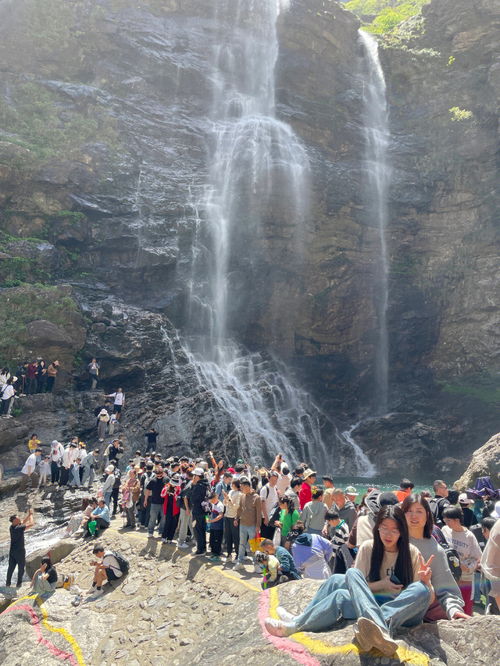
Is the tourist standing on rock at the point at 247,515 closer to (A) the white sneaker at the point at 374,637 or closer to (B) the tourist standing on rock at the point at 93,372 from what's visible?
(A) the white sneaker at the point at 374,637

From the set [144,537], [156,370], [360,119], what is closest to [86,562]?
[144,537]

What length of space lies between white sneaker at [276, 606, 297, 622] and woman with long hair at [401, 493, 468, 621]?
1.40 metres

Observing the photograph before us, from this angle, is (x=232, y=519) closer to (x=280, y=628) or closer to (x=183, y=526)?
(x=183, y=526)

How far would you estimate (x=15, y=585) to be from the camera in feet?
42.4

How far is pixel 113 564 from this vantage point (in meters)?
11.0

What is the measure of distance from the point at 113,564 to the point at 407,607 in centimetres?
845

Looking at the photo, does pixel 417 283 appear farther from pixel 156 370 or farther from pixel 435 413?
pixel 156 370

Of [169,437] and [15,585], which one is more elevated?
[169,437]

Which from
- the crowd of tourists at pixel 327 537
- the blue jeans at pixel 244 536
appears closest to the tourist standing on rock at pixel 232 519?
the crowd of tourists at pixel 327 537

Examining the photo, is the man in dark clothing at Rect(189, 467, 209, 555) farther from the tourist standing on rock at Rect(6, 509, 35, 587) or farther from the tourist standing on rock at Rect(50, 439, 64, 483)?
the tourist standing on rock at Rect(50, 439, 64, 483)

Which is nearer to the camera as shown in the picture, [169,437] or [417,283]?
[169,437]

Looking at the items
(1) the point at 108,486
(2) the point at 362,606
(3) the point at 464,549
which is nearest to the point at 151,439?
(1) the point at 108,486

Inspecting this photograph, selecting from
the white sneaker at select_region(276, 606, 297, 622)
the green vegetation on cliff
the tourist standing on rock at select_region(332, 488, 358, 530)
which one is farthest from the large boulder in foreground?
the green vegetation on cliff

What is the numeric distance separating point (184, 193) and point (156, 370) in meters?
12.0
